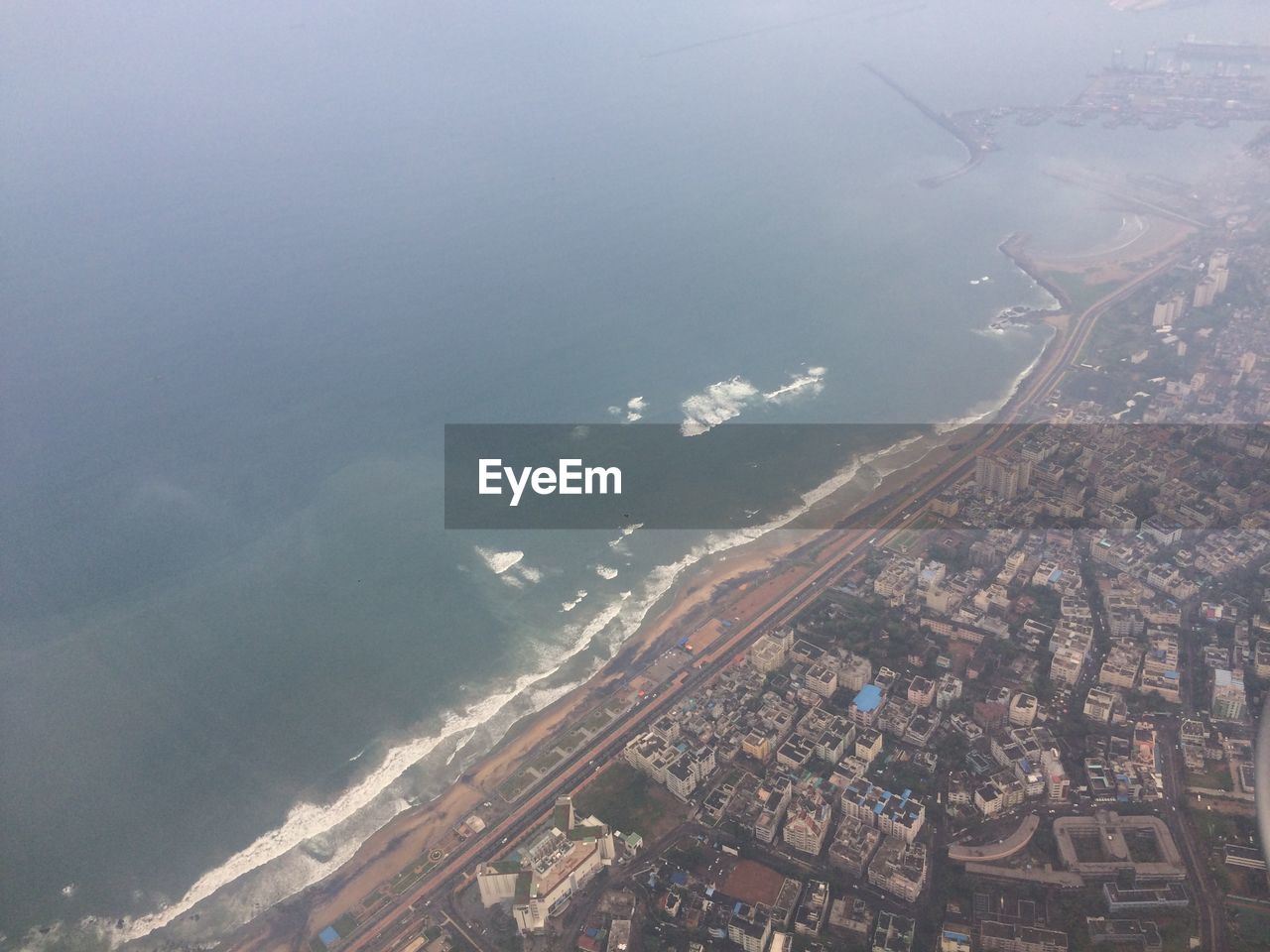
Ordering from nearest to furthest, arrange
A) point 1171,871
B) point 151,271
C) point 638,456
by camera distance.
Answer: point 1171,871, point 638,456, point 151,271

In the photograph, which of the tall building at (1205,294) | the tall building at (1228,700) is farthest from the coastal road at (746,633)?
the tall building at (1228,700)

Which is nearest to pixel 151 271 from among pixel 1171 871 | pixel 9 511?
pixel 9 511

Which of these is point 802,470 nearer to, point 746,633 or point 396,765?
point 746,633

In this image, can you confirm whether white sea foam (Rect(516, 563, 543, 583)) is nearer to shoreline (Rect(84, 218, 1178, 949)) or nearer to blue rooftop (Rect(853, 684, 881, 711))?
shoreline (Rect(84, 218, 1178, 949))

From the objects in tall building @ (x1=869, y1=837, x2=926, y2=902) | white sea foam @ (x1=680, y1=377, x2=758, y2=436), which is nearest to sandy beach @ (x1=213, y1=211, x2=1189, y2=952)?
white sea foam @ (x1=680, y1=377, x2=758, y2=436)

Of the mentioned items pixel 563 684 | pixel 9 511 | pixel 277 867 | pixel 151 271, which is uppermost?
pixel 151 271

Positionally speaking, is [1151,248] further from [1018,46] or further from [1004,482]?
[1018,46]

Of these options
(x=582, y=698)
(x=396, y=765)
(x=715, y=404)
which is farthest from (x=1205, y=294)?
(x=396, y=765)

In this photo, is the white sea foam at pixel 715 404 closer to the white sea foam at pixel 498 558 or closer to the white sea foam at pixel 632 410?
the white sea foam at pixel 632 410
